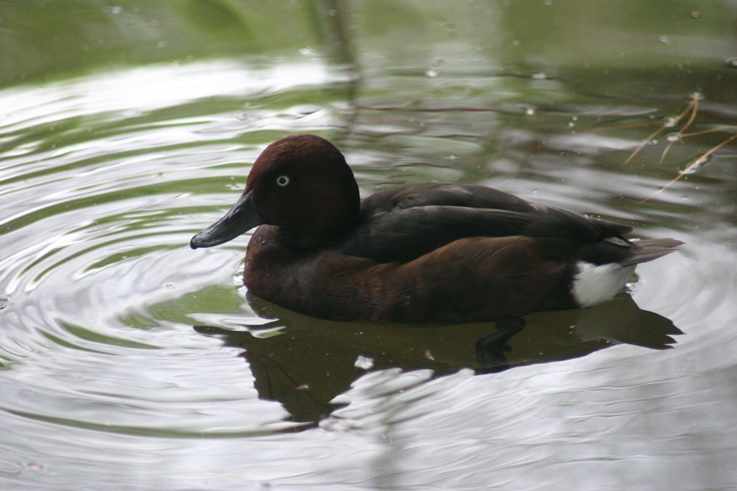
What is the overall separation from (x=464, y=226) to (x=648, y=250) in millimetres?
860

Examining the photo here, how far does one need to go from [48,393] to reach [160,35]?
460 centimetres

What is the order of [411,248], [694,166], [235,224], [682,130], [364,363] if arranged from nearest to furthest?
[364,363], [411,248], [235,224], [694,166], [682,130]

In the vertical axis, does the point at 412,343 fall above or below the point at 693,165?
below

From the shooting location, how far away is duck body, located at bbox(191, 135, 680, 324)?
12.6 ft

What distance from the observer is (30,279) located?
4.26 meters

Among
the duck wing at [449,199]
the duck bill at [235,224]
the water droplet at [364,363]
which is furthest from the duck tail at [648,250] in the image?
the duck bill at [235,224]

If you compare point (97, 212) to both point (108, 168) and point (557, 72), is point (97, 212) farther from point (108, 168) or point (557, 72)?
point (557, 72)

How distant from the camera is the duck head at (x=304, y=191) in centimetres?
405

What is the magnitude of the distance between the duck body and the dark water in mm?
132

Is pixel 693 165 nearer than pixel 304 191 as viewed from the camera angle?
No

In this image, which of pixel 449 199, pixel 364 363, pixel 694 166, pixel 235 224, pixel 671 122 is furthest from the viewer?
pixel 671 122

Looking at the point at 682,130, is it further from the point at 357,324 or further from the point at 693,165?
the point at 357,324

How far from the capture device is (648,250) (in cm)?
402

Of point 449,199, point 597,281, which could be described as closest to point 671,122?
point 597,281
